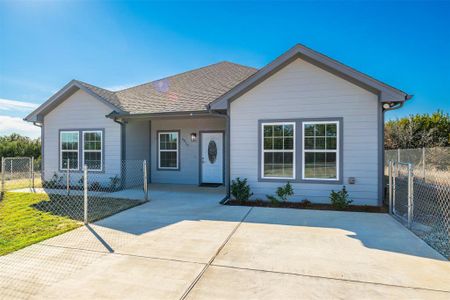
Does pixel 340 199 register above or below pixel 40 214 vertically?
above

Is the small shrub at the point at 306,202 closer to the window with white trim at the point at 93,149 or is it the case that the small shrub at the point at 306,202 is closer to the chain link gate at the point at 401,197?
the chain link gate at the point at 401,197

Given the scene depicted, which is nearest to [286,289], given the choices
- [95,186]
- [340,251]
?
[340,251]

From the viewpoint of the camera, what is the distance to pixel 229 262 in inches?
147

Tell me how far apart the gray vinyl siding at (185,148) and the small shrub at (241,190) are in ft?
12.1

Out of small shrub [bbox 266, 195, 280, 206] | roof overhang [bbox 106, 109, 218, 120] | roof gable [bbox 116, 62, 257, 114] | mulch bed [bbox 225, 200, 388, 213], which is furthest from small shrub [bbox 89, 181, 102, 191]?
small shrub [bbox 266, 195, 280, 206]

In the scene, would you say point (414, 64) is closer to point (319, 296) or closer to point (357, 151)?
point (357, 151)

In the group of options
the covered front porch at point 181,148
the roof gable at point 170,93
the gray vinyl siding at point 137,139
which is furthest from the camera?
the covered front porch at point 181,148

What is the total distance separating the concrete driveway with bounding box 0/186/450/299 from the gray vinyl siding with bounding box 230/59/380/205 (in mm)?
1731

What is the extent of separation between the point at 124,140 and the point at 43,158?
410 centimetres

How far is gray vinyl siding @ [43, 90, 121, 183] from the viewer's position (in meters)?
10.4

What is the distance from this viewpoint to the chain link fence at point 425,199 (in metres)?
5.11

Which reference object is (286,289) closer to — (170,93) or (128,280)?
(128,280)

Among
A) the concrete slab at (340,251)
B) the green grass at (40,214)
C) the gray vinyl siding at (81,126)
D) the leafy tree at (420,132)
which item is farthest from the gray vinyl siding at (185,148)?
the leafy tree at (420,132)

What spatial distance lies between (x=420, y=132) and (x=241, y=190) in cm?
1945
